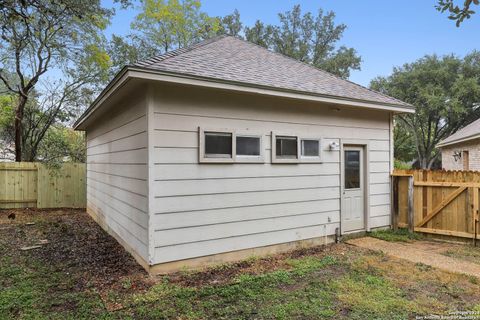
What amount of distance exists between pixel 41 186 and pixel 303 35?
2493 centimetres

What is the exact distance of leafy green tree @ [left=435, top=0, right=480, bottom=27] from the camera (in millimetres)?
1821

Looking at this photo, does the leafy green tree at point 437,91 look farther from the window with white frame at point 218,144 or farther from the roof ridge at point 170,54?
the window with white frame at point 218,144

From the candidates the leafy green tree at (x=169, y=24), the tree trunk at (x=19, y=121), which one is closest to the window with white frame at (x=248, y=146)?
the tree trunk at (x=19, y=121)

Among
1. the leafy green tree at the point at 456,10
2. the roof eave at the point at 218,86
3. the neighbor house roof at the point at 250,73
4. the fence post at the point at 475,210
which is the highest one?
the neighbor house roof at the point at 250,73

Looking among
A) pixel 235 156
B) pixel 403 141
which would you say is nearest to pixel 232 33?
pixel 403 141

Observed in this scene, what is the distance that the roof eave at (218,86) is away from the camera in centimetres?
398

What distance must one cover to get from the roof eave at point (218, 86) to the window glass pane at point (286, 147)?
0.74 m

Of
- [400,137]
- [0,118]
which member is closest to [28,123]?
[0,118]

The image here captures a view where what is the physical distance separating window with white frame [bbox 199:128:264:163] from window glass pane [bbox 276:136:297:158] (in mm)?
385

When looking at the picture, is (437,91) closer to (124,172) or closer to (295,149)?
(295,149)

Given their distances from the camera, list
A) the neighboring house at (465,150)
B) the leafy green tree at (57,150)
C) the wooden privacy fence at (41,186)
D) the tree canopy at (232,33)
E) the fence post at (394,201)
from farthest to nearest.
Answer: the tree canopy at (232,33) → the neighboring house at (465,150) → the leafy green tree at (57,150) → the wooden privacy fence at (41,186) → the fence post at (394,201)

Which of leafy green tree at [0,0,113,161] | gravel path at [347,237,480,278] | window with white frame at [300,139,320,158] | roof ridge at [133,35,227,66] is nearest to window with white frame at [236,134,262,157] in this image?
window with white frame at [300,139,320,158]

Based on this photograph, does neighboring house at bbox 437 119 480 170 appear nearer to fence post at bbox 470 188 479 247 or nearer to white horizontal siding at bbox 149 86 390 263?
fence post at bbox 470 188 479 247

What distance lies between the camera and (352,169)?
21.3 feet
